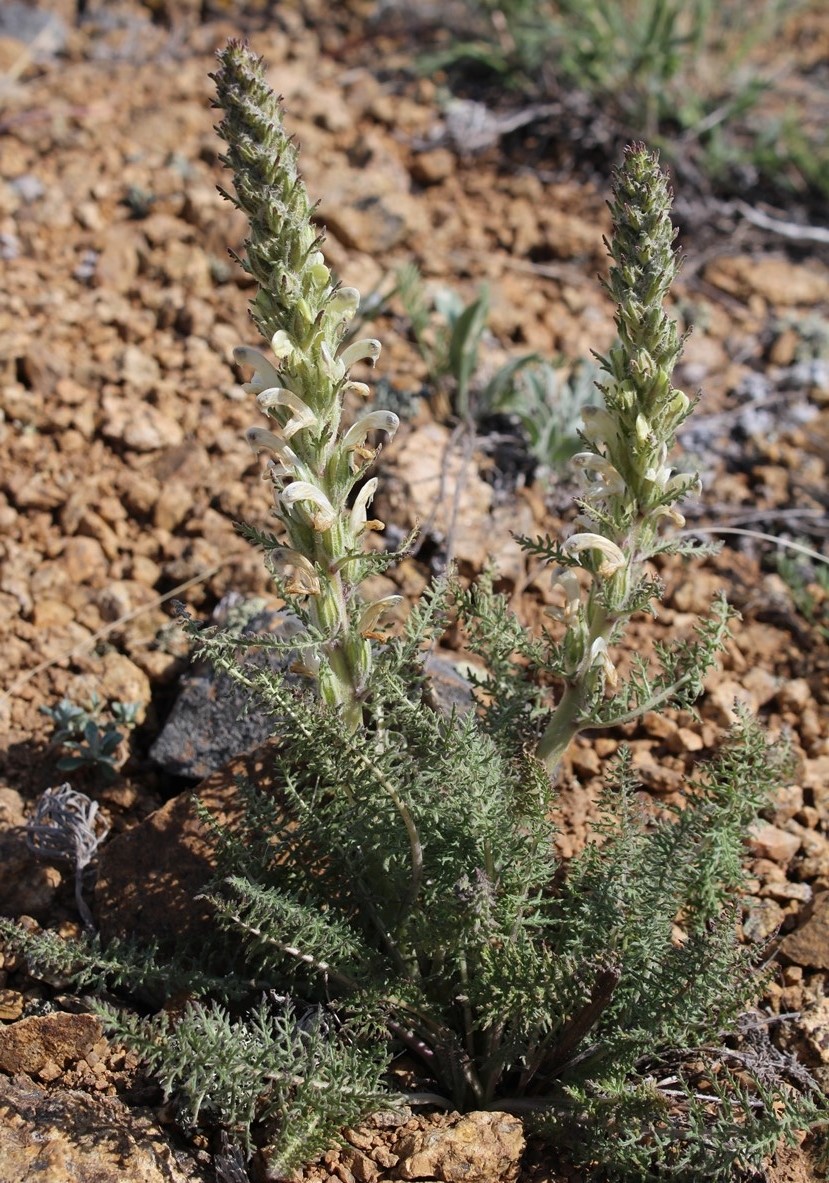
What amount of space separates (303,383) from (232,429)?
→ 97.1 inches

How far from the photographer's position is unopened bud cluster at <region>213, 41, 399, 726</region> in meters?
2.50

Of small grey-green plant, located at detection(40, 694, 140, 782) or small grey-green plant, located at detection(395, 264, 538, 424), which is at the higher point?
→ small grey-green plant, located at detection(395, 264, 538, 424)

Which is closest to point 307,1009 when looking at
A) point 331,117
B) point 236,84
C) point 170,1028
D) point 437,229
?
point 170,1028

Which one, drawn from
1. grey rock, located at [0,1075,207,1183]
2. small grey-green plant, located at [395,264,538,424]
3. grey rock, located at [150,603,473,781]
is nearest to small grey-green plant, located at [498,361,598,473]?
small grey-green plant, located at [395,264,538,424]

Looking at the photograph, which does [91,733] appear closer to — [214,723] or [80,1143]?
[214,723]

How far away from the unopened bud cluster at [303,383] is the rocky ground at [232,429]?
1096mm

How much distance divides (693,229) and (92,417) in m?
3.48

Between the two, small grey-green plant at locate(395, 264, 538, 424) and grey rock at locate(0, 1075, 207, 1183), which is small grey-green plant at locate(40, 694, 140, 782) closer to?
grey rock at locate(0, 1075, 207, 1183)

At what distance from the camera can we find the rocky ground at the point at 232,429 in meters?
3.46

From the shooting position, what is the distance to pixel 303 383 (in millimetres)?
2709

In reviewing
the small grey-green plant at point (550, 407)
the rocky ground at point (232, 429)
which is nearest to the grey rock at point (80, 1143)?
the rocky ground at point (232, 429)

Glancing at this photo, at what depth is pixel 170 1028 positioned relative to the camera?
3.07 metres

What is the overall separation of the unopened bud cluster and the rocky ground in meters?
1.10

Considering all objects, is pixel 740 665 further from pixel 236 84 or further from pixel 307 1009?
pixel 236 84
